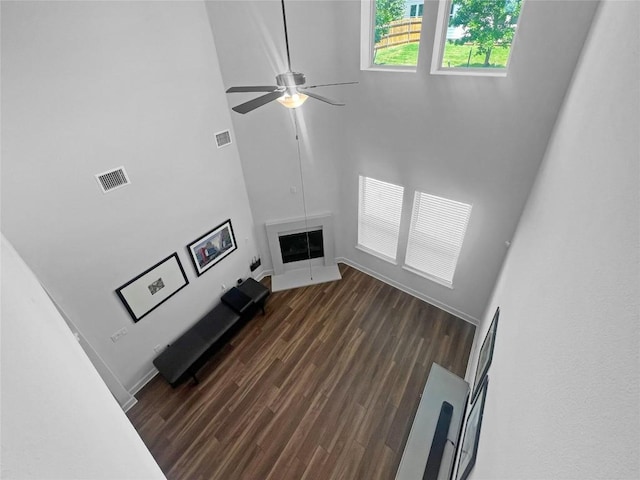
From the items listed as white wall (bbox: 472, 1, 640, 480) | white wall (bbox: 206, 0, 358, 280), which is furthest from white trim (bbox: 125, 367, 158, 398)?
white wall (bbox: 472, 1, 640, 480)

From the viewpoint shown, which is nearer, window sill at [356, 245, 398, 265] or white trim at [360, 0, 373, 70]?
white trim at [360, 0, 373, 70]

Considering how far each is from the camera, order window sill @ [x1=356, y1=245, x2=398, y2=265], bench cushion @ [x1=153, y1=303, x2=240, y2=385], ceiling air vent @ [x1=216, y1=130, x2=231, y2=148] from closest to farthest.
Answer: bench cushion @ [x1=153, y1=303, x2=240, y2=385]
ceiling air vent @ [x1=216, y1=130, x2=231, y2=148]
window sill @ [x1=356, y1=245, x2=398, y2=265]

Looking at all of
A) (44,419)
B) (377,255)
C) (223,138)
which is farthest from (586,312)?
(377,255)

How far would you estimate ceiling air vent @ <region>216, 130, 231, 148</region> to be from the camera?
508 cm

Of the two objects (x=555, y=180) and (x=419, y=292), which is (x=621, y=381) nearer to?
(x=555, y=180)

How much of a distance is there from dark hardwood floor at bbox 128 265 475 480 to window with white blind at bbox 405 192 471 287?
0.85 metres

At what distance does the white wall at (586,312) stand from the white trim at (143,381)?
17.0 ft

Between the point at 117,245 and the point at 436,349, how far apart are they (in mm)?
5531

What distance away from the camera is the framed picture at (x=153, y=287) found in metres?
4.41

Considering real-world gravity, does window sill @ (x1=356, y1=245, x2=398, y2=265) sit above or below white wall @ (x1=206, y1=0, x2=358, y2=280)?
below

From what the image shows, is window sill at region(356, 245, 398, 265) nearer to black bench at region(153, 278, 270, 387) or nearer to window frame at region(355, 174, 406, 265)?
window frame at region(355, 174, 406, 265)

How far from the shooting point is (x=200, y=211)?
514 cm

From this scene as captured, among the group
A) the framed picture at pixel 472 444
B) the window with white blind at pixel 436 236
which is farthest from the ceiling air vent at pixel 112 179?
the framed picture at pixel 472 444

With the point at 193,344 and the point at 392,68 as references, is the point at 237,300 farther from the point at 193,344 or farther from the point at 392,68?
the point at 392,68
